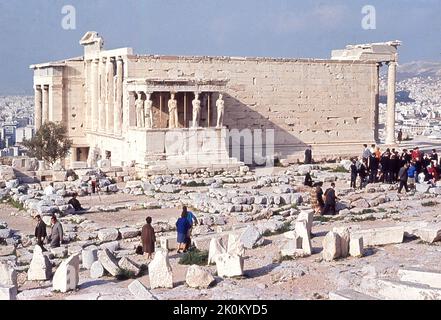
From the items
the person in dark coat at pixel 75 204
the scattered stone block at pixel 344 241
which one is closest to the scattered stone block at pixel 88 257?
the scattered stone block at pixel 344 241

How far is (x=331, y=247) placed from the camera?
38.8ft

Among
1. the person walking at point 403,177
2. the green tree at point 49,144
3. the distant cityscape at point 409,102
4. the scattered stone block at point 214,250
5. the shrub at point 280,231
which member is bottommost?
the shrub at point 280,231

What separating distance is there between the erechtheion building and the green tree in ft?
2.76

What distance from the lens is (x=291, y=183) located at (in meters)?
24.1

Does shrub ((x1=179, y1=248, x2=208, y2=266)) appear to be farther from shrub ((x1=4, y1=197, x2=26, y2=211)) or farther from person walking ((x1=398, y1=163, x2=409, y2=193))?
shrub ((x1=4, y1=197, x2=26, y2=211))

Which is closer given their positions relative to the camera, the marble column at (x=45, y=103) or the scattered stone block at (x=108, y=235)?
the scattered stone block at (x=108, y=235)

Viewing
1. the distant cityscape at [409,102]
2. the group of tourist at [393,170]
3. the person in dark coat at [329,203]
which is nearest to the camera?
the person in dark coat at [329,203]

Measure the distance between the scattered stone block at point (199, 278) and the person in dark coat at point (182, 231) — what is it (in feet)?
10.3

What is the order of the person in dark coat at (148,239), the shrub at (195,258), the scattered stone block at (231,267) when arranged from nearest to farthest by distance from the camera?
the scattered stone block at (231,267) < the shrub at (195,258) < the person in dark coat at (148,239)

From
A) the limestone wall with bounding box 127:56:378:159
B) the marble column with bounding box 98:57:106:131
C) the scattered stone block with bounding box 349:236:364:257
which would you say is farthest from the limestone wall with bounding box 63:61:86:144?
the scattered stone block with bounding box 349:236:364:257

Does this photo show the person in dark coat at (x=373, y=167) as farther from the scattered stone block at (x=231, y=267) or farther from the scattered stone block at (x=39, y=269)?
the scattered stone block at (x=39, y=269)

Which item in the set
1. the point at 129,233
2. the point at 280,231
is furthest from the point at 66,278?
the point at 280,231

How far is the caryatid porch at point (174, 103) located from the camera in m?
27.3
